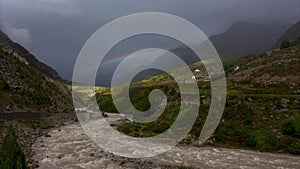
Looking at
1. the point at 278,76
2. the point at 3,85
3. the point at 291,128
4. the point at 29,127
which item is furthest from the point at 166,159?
the point at 278,76

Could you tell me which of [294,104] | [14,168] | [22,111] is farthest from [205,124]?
[22,111]

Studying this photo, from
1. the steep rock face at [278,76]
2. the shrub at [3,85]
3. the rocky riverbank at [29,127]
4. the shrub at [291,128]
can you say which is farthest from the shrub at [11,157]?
the steep rock face at [278,76]

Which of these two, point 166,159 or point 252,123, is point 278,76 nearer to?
point 252,123

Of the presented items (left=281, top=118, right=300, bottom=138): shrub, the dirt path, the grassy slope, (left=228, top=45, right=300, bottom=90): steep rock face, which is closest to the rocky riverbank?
the dirt path

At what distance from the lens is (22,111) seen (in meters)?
56.0

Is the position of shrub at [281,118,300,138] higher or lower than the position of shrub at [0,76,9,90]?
lower

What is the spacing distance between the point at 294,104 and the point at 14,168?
125 feet

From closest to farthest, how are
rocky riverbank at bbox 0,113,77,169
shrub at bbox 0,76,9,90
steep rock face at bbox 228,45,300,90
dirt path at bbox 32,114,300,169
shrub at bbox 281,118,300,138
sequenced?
dirt path at bbox 32,114,300,169 < rocky riverbank at bbox 0,113,77,169 < shrub at bbox 281,118,300,138 < shrub at bbox 0,76,9,90 < steep rock face at bbox 228,45,300,90

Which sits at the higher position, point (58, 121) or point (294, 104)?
point (294, 104)

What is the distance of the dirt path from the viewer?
91.8 ft

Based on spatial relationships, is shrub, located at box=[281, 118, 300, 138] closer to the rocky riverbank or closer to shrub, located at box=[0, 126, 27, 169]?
the rocky riverbank

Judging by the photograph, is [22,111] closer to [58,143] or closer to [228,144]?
[58,143]

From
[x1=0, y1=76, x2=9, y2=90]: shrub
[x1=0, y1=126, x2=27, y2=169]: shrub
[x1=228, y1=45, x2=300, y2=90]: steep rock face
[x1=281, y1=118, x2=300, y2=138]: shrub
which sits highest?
[x1=228, y1=45, x2=300, y2=90]: steep rock face

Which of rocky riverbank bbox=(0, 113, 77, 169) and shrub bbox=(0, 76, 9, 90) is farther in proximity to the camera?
shrub bbox=(0, 76, 9, 90)
